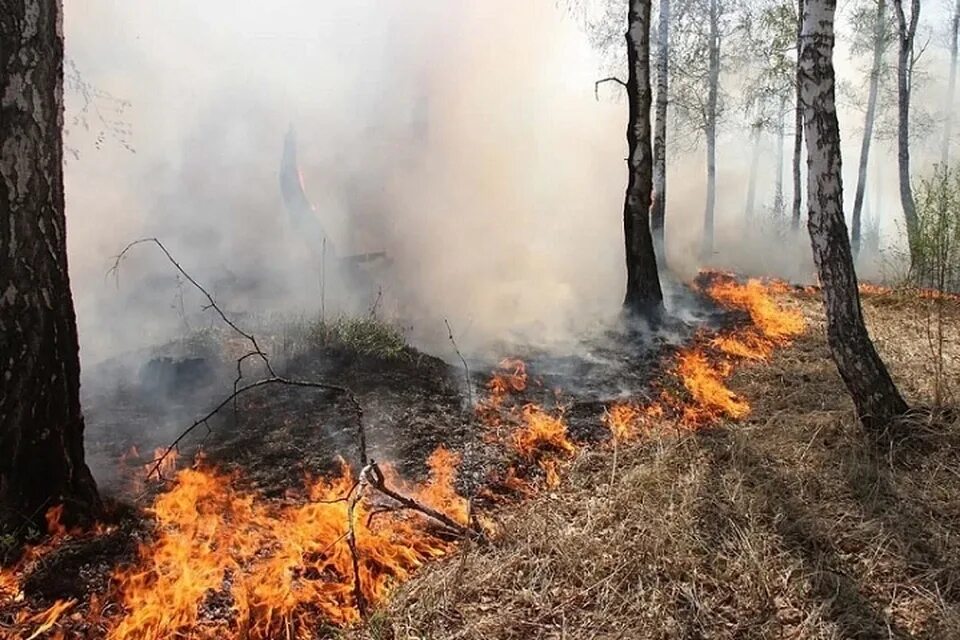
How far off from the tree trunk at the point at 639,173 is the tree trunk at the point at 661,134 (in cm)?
398

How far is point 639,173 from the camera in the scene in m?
8.73

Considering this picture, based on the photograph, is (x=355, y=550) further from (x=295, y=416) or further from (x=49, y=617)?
(x=295, y=416)

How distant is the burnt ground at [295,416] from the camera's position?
12.3ft

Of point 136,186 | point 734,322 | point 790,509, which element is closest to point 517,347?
point 734,322

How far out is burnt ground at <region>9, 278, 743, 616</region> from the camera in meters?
3.76

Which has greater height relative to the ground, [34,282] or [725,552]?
[34,282]

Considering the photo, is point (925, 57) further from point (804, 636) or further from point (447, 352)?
point (804, 636)

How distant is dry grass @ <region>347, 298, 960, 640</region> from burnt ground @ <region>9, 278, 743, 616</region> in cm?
104

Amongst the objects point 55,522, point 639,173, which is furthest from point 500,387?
point 639,173

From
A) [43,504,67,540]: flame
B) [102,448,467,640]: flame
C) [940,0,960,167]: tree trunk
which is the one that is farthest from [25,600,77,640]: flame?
[940,0,960,167]: tree trunk

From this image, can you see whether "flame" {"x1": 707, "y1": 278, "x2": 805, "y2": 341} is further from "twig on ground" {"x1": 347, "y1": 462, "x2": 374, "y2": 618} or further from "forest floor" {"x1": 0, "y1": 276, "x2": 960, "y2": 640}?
"twig on ground" {"x1": 347, "y1": 462, "x2": 374, "y2": 618}

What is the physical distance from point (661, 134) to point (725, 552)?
10853 millimetres

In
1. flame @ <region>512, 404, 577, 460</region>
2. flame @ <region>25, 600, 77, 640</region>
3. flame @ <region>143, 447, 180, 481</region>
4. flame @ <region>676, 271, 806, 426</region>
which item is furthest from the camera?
flame @ <region>676, 271, 806, 426</region>

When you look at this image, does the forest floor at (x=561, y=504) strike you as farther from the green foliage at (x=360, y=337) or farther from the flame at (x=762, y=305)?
the flame at (x=762, y=305)
